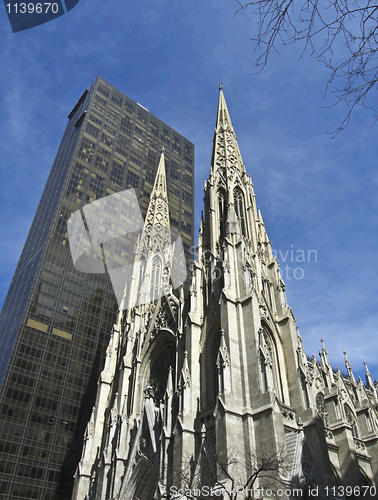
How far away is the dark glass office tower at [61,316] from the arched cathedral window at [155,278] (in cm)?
977

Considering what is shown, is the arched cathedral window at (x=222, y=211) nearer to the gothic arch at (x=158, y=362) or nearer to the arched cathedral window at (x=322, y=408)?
the gothic arch at (x=158, y=362)

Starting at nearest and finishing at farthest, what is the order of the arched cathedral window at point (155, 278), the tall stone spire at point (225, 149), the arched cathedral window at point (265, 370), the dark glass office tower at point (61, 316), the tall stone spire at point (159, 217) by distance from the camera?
1. the arched cathedral window at point (265, 370)
2. the dark glass office tower at point (61, 316)
3. the arched cathedral window at point (155, 278)
4. the tall stone spire at point (225, 149)
5. the tall stone spire at point (159, 217)

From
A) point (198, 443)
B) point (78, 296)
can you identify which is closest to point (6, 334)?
point (78, 296)

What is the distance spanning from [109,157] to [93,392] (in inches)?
1365

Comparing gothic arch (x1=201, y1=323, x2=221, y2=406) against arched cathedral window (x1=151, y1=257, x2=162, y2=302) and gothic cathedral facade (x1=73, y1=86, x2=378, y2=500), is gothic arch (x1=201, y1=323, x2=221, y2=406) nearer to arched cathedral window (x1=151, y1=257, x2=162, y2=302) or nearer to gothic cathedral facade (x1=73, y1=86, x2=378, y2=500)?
gothic cathedral facade (x1=73, y1=86, x2=378, y2=500)

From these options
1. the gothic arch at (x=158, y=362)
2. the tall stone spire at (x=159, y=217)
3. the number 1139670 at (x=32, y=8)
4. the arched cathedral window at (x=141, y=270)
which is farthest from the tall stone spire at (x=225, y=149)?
the number 1139670 at (x=32, y=8)

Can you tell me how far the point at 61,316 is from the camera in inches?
1658

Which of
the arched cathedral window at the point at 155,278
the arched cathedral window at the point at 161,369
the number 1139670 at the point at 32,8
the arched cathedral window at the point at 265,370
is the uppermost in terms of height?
the arched cathedral window at the point at 155,278

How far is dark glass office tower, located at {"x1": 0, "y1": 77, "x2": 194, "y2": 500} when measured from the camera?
3412 centimetres

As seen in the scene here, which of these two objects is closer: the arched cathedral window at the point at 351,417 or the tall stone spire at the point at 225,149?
the arched cathedral window at the point at 351,417

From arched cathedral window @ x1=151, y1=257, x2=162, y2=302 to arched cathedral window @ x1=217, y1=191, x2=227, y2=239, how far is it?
8876mm

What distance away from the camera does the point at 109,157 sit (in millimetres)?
60625

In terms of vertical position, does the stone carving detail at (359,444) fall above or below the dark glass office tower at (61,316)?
below

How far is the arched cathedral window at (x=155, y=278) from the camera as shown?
37.6m
